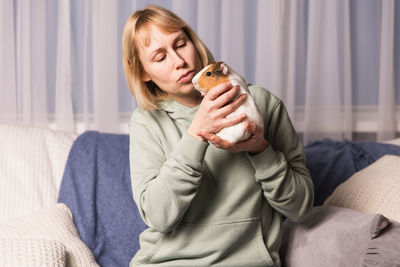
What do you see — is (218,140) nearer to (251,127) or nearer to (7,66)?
(251,127)

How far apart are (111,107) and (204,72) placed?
1.07m

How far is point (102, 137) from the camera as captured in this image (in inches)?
73.8

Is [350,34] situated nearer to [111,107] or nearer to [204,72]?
[111,107]

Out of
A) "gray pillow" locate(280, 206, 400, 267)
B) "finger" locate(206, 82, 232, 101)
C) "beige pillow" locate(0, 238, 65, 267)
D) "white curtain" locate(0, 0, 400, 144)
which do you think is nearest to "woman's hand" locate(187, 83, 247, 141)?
"finger" locate(206, 82, 232, 101)

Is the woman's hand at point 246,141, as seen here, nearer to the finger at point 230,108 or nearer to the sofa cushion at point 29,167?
the finger at point 230,108

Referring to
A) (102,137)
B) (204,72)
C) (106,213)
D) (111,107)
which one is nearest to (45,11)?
(111,107)

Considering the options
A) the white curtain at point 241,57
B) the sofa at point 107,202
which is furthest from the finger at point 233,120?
the white curtain at point 241,57

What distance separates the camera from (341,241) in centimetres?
128

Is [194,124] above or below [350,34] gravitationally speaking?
below

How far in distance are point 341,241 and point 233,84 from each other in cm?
52

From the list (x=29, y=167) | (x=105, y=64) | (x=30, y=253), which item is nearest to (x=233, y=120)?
(x=30, y=253)

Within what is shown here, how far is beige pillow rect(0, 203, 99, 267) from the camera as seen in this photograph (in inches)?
59.4

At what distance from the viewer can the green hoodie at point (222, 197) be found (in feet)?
3.82

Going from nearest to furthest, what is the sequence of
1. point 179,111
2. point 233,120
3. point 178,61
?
point 233,120 → point 178,61 → point 179,111
